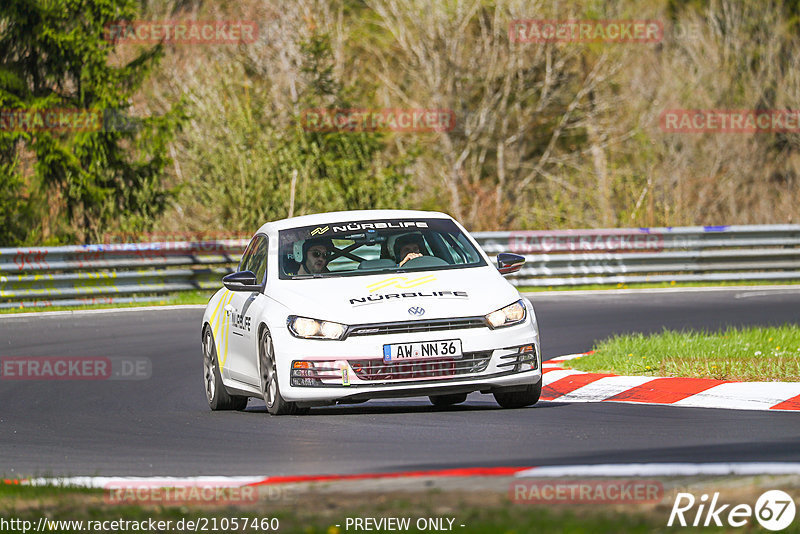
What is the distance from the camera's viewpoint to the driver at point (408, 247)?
36.3 feet

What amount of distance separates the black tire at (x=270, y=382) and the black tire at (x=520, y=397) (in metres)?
1.45

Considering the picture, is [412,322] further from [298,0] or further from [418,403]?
[298,0]

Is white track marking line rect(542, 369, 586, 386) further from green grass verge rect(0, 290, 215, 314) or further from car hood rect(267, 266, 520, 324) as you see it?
green grass verge rect(0, 290, 215, 314)

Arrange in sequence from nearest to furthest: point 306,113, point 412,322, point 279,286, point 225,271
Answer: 1. point 412,322
2. point 279,286
3. point 225,271
4. point 306,113

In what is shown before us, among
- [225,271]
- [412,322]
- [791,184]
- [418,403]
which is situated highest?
[412,322]

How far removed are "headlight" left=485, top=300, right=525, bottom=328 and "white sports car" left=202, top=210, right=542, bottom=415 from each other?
1 cm

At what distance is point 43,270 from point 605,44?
2323 cm

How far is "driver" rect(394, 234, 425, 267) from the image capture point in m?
11.1

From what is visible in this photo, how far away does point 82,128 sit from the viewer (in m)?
27.2

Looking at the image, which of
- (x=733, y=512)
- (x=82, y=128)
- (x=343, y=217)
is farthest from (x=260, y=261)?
(x=82, y=128)

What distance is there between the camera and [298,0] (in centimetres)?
4262

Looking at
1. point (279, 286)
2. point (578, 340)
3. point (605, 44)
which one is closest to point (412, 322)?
point (279, 286)

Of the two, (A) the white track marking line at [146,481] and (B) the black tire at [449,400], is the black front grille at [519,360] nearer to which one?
(B) the black tire at [449,400]

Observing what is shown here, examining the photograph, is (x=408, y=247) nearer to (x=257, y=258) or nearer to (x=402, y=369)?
(x=257, y=258)
